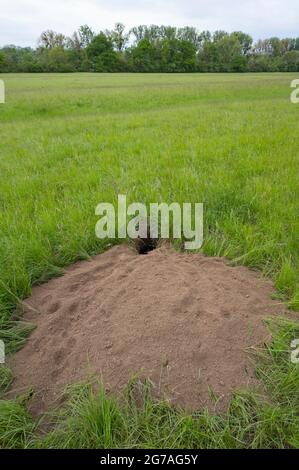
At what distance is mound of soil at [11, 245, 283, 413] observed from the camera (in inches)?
72.2

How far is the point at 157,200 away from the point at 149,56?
75.7 m

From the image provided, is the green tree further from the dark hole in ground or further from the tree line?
the dark hole in ground

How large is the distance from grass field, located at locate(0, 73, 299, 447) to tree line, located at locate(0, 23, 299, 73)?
6046 centimetres

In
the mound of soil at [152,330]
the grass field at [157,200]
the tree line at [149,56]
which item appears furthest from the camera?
Result: the tree line at [149,56]

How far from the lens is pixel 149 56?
70.3 m

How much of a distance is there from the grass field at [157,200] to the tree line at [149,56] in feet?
198

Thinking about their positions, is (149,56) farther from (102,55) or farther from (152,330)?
(152,330)

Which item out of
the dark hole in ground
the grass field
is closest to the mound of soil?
the grass field

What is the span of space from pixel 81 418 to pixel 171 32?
97033 mm

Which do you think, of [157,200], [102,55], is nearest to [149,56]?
[102,55]

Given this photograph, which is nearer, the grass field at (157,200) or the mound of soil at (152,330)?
the grass field at (157,200)

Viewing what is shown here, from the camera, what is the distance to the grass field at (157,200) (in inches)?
64.5

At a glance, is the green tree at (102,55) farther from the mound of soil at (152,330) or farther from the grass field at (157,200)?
the mound of soil at (152,330)

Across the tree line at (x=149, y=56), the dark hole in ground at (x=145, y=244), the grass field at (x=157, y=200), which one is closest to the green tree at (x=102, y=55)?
the tree line at (x=149, y=56)
